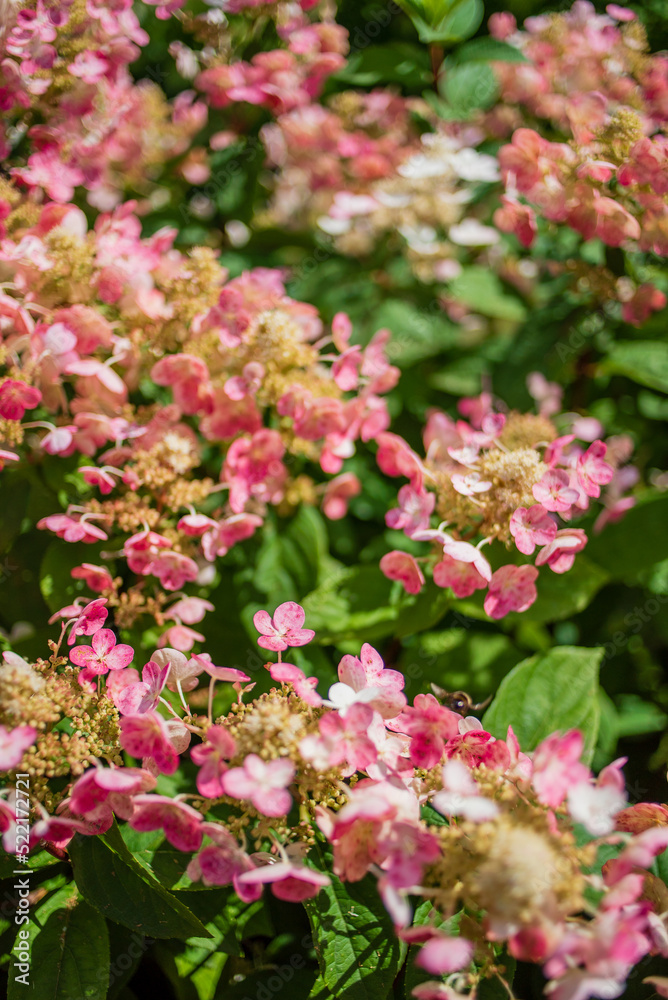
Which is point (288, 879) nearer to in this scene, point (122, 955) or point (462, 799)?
point (462, 799)

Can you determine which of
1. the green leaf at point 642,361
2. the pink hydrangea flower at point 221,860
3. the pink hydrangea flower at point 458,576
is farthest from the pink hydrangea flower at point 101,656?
the green leaf at point 642,361

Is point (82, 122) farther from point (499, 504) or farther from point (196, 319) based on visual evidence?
point (499, 504)

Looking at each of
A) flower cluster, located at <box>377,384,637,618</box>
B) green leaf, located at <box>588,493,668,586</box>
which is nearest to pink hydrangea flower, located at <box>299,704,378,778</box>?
flower cluster, located at <box>377,384,637,618</box>

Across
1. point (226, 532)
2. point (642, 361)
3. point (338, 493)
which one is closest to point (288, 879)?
point (226, 532)

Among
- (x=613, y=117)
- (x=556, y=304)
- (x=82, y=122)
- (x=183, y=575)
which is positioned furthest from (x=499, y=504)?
(x=82, y=122)

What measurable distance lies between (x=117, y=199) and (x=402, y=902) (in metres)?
1.94

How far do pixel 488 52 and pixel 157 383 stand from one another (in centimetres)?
110

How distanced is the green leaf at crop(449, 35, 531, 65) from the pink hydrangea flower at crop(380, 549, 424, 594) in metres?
1.15

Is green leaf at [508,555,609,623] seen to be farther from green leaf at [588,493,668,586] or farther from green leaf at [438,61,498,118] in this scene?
green leaf at [438,61,498,118]

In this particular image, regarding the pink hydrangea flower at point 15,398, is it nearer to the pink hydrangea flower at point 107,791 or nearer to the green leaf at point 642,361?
the pink hydrangea flower at point 107,791

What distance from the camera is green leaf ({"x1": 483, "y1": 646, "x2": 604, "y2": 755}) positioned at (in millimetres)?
1161

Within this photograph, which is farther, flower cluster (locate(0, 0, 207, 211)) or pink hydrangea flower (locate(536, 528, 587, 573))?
flower cluster (locate(0, 0, 207, 211))

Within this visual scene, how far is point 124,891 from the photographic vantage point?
0.92m

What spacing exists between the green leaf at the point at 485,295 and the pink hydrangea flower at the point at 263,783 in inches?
61.7
